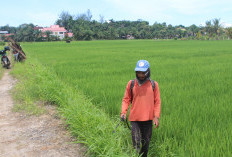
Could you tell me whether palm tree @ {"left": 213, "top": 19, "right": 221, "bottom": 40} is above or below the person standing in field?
above

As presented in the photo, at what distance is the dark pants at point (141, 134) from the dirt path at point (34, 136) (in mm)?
685

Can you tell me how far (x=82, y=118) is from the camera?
3.01 metres

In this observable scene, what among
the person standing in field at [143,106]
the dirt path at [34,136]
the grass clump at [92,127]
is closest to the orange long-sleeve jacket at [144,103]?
the person standing in field at [143,106]

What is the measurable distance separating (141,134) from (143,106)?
1.10ft

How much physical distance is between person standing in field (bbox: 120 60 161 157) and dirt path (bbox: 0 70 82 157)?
28.6 inches

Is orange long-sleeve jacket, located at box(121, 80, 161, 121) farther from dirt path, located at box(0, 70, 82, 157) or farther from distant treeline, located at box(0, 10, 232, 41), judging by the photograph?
distant treeline, located at box(0, 10, 232, 41)

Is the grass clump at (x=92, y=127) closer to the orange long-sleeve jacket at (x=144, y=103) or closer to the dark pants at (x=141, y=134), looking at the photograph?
the dark pants at (x=141, y=134)

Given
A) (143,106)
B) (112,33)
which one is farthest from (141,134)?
(112,33)

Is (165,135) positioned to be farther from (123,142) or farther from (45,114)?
(45,114)

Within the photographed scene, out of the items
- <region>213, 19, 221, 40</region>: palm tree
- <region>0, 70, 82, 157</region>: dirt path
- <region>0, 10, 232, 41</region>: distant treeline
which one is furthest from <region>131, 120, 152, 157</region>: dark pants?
<region>213, 19, 221, 40</region>: palm tree

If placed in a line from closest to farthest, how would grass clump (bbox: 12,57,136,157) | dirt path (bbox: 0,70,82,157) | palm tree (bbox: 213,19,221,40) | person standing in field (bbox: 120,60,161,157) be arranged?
person standing in field (bbox: 120,60,161,157) < grass clump (bbox: 12,57,136,157) < dirt path (bbox: 0,70,82,157) < palm tree (bbox: 213,19,221,40)

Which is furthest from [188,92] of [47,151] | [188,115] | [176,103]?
[47,151]

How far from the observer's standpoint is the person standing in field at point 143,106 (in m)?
2.17

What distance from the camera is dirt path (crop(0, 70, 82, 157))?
2.61 metres
